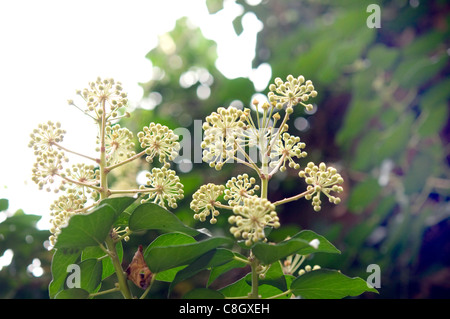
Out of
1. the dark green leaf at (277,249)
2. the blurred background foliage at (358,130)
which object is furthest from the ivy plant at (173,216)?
the blurred background foliage at (358,130)

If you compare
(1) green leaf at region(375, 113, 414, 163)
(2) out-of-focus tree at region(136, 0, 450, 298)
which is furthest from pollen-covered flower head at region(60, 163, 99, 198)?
(1) green leaf at region(375, 113, 414, 163)

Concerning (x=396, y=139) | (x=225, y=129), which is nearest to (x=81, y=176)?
(x=225, y=129)

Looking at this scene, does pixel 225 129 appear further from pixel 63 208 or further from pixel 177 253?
pixel 63 208

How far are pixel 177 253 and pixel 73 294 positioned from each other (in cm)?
35

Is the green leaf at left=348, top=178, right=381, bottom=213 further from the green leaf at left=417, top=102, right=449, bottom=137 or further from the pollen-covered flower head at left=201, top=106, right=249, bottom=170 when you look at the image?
the pollen-covered flower head at left=201, top=106, right=249, bottom=170

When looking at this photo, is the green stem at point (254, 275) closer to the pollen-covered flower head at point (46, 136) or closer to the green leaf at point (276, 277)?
the green leaf at point (276, 277)

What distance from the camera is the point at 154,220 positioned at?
138 cm

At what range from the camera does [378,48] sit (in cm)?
400

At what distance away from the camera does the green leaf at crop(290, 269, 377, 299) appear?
1.38 metres

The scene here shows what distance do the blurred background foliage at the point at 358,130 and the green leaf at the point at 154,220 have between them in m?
1.38

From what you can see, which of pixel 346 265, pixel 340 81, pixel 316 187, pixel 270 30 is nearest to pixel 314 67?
pixel 340 81

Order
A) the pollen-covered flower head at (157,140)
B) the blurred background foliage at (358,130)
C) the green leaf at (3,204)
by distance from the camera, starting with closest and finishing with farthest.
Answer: the pollen-covered flower head at (157,140) → the green leaf at (3,204) → the blurred background foliage at (358,130)

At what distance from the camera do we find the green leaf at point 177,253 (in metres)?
1.26
